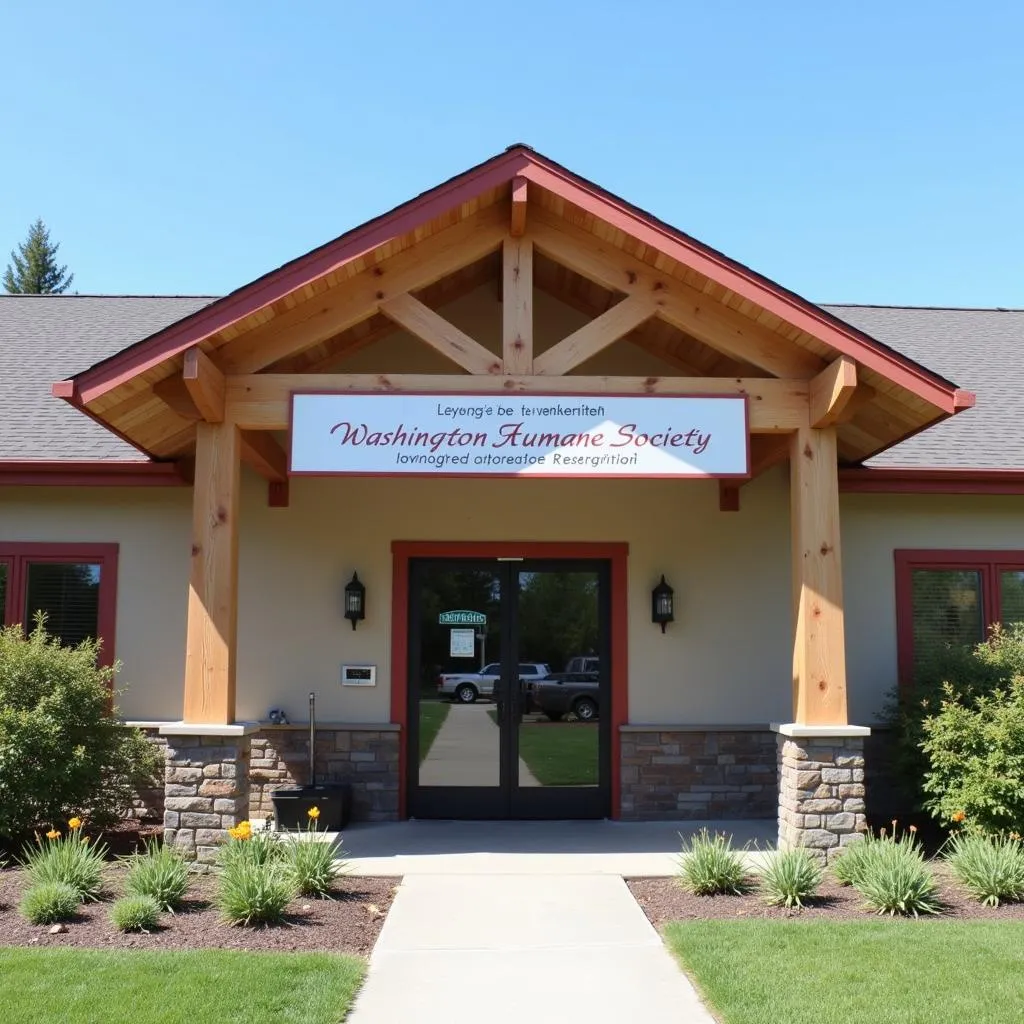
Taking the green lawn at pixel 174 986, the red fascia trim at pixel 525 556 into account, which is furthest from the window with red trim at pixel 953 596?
the green lawn at pixel 174 986

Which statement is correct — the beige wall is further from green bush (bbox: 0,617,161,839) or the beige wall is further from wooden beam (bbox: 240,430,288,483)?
green bush (bbox: 0,617,161,839)

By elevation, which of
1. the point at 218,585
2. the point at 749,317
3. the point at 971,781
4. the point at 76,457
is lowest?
the point at 971,781

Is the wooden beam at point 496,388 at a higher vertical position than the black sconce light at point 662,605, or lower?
higher

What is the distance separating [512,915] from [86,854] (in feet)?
9.63

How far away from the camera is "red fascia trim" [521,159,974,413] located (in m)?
7.71

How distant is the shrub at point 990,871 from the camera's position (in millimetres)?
6719

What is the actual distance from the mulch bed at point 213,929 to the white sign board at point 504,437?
3066mm

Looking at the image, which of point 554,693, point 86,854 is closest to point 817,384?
point 554,693

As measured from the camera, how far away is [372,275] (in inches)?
324

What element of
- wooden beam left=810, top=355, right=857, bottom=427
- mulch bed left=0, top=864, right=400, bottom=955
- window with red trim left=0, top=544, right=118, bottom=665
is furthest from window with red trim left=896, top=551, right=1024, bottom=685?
window with red trim left=0, top=544, right=118, bottom=665

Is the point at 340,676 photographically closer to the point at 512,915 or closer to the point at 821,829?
the point at 512,915

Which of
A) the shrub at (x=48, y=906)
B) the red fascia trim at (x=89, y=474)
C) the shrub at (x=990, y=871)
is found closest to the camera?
the shrub at (x=48, y=906)

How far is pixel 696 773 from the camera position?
9914 millimetres

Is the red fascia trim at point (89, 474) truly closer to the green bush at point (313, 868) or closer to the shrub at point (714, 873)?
the green bush at point (313, 868)
